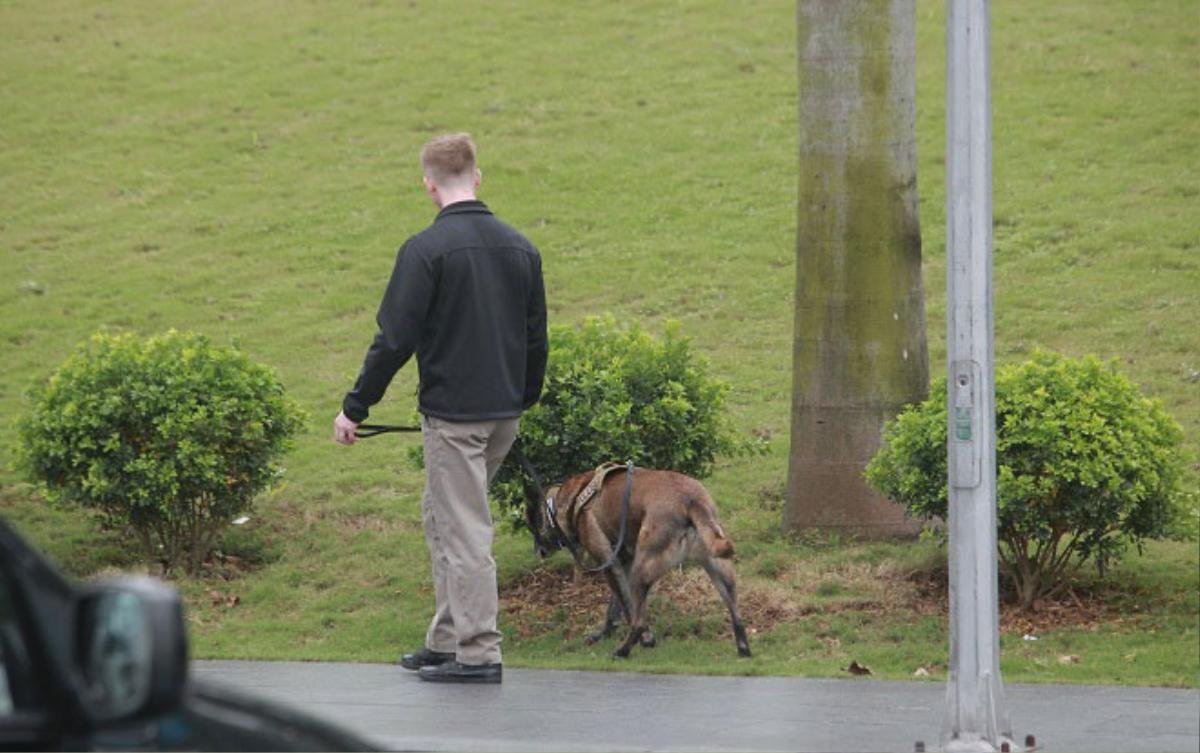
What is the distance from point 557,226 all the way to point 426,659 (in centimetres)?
1066

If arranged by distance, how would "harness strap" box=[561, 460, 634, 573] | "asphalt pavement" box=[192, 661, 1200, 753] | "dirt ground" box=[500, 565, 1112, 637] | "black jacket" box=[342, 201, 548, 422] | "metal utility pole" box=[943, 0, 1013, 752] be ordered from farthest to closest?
"dirt ground" box=[500, 565, 1112, 637] < "harness strap" box=[561, 460, 634, 573] < "black jacket" box=[342, 201, 548, 422] < "asphalt pavement" box=[192, 661, 1200, 753] < "metal utility pole" box=[943, 0, 1013, 752]

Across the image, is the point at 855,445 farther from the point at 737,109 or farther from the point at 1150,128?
the point at 737,109

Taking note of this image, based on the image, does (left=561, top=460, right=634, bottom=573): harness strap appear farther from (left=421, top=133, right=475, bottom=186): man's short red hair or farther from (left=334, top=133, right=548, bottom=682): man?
(left=421, top=133, right=475, bottom=186): man's short red hair

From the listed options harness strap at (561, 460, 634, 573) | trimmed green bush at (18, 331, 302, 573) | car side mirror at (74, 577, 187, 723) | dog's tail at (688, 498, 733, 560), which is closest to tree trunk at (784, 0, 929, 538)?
harness strap at (561, 460, 634, 573)

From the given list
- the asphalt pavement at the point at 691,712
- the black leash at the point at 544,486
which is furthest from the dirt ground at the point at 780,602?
the asphalt pavement at the point at 691,712

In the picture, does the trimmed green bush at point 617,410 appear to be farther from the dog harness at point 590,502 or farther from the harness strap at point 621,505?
the harness strap at point 621,505

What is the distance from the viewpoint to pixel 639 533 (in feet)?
30.5

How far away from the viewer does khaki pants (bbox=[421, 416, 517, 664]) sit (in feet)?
29.1

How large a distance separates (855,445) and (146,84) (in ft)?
56.1

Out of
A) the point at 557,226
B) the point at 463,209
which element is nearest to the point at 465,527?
the point at 463,209

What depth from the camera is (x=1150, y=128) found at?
2044cm

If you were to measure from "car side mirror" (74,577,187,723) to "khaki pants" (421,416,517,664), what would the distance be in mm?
5717

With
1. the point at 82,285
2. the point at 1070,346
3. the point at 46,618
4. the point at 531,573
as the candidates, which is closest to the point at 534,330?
the point at 531,573

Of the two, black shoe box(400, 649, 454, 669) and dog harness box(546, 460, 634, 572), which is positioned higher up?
dog harness box(546, 460, 634, 572)
